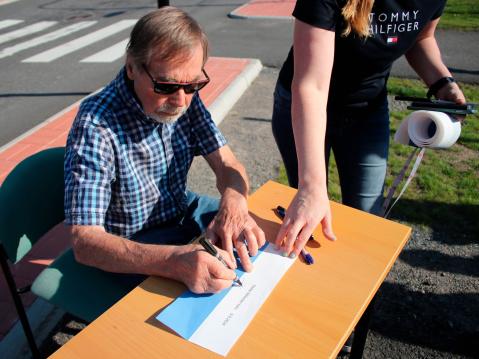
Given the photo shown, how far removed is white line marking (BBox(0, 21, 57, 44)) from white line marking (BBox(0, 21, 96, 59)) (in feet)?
1.80

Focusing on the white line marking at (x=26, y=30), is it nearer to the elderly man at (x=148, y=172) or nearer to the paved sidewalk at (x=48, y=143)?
the paved sidewalk at (x=48, y=143)

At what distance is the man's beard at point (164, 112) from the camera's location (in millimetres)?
1622

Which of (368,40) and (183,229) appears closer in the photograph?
(368,40)

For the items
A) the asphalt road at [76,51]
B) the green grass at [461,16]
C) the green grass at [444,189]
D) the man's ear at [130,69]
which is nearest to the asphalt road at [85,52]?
the asphalt road at [76,51]

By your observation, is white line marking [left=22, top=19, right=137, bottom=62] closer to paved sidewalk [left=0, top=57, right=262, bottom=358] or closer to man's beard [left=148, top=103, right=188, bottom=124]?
paved sidewalk [left=0, top=57, right=262, bottom=358]

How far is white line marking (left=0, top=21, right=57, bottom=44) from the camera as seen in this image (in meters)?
9.49

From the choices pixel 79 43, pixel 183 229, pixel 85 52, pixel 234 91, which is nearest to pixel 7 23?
pixel 79 43

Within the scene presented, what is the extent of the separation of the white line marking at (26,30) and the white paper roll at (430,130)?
9.57 m

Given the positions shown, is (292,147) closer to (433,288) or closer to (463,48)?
(433,288)

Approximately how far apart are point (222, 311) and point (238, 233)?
12.9 inches

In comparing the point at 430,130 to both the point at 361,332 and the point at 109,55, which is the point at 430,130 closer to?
the point at 361,332

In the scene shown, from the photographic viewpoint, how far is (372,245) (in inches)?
58.4

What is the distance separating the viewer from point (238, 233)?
58.2 inches

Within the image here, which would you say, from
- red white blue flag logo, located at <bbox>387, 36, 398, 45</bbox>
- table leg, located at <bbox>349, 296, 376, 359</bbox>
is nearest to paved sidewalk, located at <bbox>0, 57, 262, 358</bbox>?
table leg, located at <bbox>349, 296, 376, 359</bbox>
